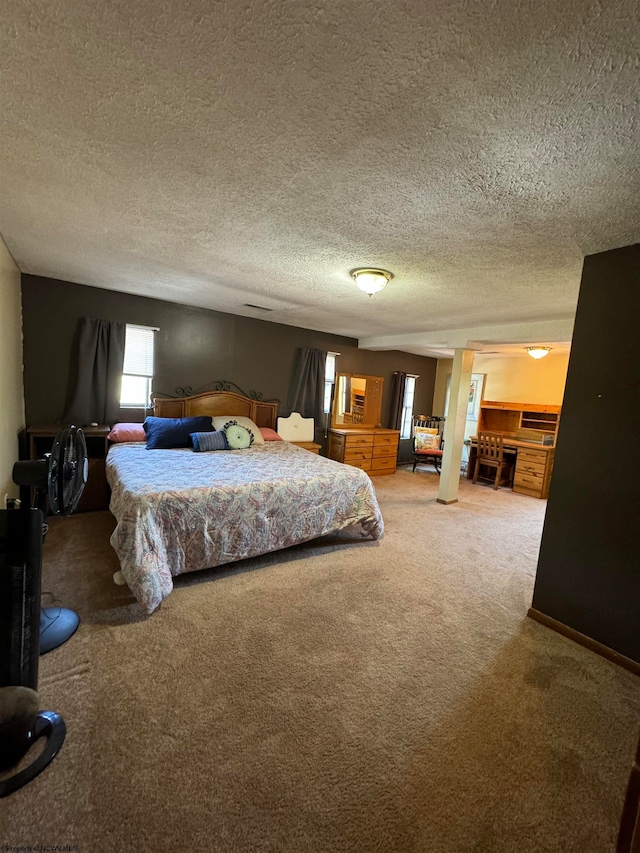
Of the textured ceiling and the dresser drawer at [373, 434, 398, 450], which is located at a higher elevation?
the textured ceiling

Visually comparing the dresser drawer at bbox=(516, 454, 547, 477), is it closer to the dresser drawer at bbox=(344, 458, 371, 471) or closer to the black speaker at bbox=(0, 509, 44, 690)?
the dresser drawer at bbox=(344, 458, 371, 471)

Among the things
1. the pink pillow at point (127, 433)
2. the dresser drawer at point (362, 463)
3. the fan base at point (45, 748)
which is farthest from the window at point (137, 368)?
the fan base at point (45, 748)

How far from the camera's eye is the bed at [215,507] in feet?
7.46

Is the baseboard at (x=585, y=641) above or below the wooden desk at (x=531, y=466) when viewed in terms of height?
below

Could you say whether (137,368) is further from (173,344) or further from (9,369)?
(9,369)

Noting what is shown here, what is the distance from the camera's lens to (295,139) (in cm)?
134

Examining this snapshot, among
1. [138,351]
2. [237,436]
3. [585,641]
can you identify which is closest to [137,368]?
[138,351]

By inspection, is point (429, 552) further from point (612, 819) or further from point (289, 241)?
point (289, 241)

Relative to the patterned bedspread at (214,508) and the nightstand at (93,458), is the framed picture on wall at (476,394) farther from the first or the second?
the nightstand at (93,458)

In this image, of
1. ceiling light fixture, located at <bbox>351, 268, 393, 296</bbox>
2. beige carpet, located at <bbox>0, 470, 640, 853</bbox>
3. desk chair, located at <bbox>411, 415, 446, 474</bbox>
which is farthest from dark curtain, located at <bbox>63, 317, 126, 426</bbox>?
desk chair, located at <bbox>411, 415, 446, 474</bbox>

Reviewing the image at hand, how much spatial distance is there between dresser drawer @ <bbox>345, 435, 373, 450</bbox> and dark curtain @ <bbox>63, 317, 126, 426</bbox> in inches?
129

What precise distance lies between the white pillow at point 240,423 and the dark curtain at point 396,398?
3.06 meters

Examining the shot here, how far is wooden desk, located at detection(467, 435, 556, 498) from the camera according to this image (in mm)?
5414

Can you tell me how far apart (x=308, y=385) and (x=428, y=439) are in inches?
99.3
